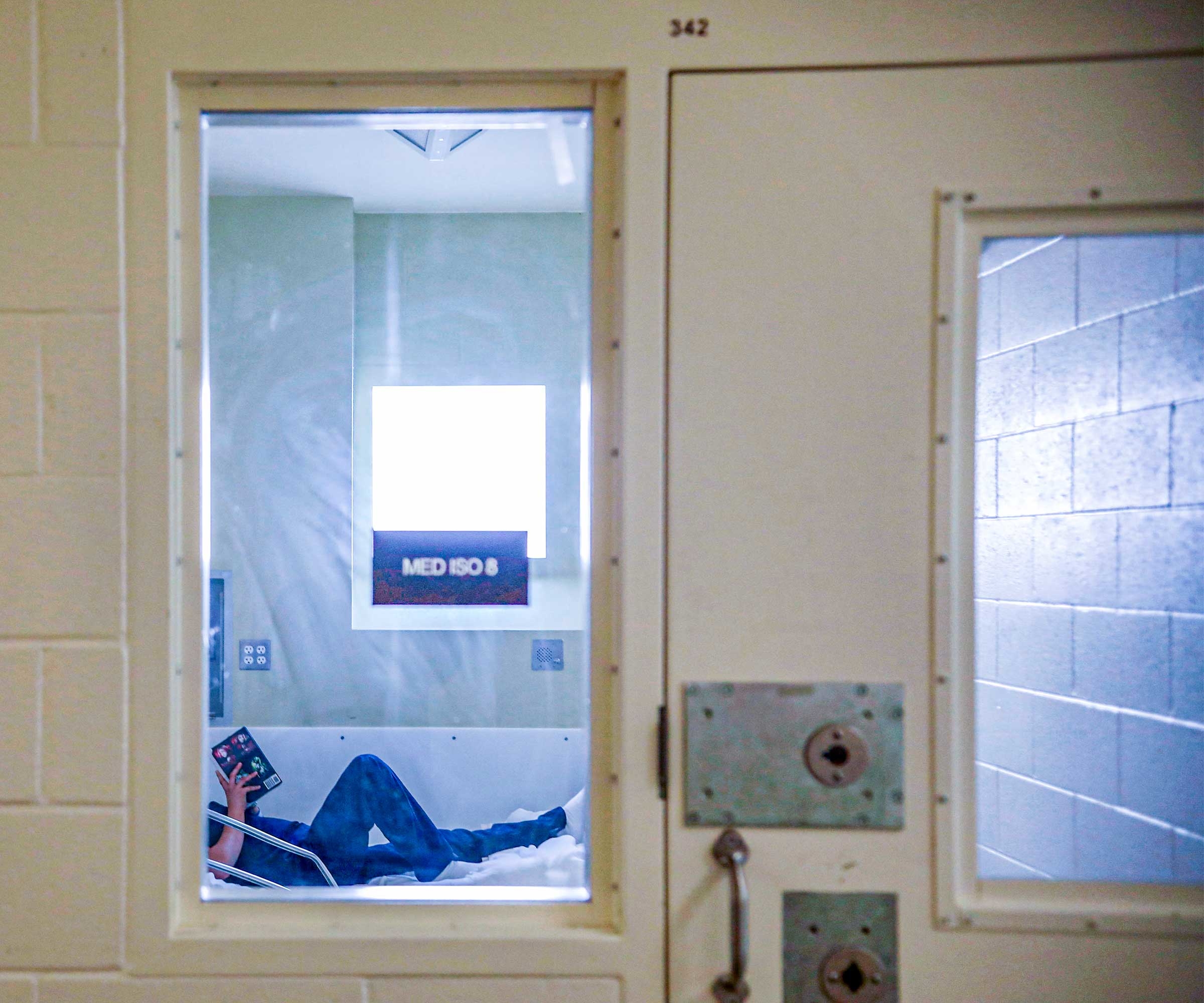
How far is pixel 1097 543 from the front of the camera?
1.04 metres

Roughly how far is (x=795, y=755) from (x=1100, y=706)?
46 centimetres

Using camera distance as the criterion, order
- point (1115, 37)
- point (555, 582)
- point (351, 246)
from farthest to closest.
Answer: point (351, 246), point (555, 582), point (1115, 37)

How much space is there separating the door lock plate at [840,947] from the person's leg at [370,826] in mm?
720

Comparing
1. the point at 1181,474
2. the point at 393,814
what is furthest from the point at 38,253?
the point at 1181,474

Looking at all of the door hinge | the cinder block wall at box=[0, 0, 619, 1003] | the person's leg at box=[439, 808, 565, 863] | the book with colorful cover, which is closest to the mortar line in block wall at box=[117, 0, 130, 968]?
the cinder block wall at box=[0, 0, 619, 1003]

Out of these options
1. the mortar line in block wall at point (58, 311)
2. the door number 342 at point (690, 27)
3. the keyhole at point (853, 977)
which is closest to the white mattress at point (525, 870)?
the keyhole at point (853, 977)

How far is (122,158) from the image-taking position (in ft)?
3.24

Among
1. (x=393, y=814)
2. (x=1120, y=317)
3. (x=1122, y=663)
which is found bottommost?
(x=393, y=814)

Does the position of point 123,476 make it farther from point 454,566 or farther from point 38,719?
point 454,566

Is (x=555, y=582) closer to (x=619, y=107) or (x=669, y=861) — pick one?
(x=669, y=861)

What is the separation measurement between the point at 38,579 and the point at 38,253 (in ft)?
1.43

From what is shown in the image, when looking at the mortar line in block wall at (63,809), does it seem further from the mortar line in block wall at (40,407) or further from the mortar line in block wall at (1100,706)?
the mortar line in block wall at (1100,706)

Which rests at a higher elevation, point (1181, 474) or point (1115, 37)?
point (1115, 37)

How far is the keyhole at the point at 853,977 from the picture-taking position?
0.97 meters
